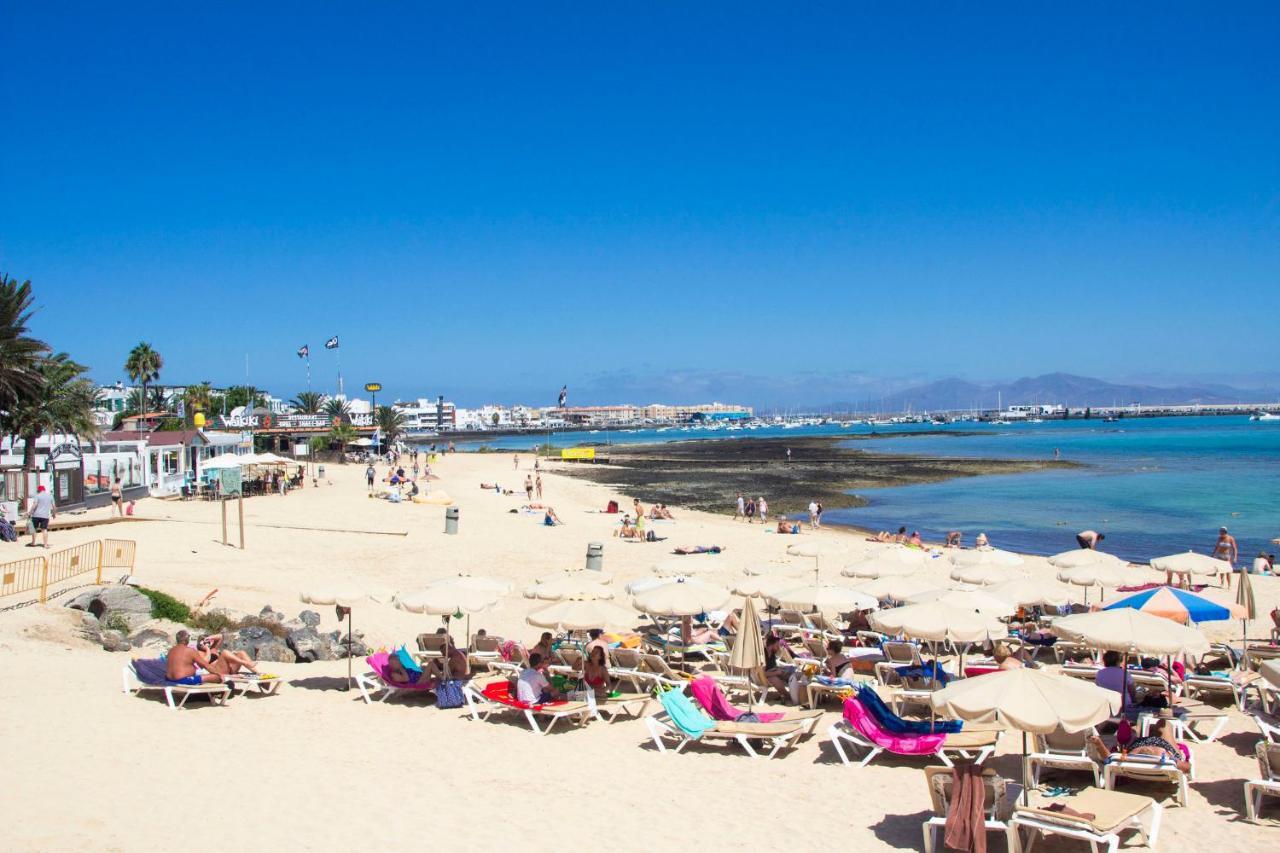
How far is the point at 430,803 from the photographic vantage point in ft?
25.2

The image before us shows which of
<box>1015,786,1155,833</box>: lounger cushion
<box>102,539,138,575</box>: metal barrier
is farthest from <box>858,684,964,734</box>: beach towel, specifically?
<box>102,539,138,575</box>: metal barrier

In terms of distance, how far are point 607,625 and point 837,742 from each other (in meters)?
3.11

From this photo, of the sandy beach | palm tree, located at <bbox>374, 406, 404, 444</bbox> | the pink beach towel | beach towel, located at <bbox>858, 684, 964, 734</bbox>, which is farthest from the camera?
palm tree, located at <bbox>374, 406, 404, 444</bbox>

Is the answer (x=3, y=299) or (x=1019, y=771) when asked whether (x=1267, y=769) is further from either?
(x=3, y=299)

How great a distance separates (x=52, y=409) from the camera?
95.9 ft

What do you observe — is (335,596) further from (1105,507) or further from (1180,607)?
(1105,507)

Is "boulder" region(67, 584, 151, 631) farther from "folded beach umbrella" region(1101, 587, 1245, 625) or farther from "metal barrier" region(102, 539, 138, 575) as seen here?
"folded beach umbrella" region(1101, 587, 1245, 625)

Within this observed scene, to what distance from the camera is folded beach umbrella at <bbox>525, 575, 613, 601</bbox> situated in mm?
12023

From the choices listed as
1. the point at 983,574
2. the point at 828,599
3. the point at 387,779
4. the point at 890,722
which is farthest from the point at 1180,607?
the point at 387,779

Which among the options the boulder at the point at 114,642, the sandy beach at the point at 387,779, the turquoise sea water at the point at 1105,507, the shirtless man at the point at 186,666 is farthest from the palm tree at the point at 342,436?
the shirtless man at the point at 186,666

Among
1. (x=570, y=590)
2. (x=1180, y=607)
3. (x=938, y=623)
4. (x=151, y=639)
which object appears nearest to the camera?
(x=938, y=623)

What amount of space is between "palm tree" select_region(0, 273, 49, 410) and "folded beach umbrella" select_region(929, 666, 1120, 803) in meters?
28.0

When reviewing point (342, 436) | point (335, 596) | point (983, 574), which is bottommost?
point (983, 574)

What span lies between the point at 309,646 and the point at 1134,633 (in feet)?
34.9
